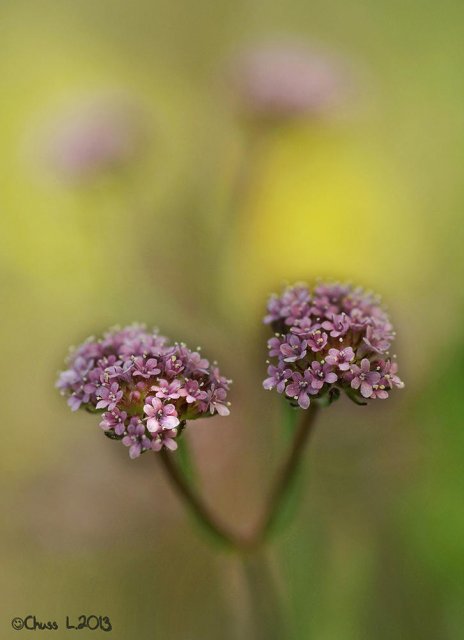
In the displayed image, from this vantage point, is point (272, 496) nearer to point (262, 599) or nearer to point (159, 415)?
point (262, 599)

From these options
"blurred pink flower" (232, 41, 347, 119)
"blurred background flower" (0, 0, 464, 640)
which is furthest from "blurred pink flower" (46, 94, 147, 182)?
"blurred pink flower" (232, 41, 347, 119)

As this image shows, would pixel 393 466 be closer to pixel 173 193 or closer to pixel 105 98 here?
pixel 173 193

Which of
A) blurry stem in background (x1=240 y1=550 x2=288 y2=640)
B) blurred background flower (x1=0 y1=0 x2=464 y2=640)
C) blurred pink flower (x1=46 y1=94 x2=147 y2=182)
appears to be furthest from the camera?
blurred pink flower (x1=46 y1=94 x2=147 y2=182)

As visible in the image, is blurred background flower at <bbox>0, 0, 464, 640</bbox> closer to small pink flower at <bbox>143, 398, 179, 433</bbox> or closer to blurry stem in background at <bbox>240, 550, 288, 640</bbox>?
blurry stem in background at <bbox>240, 550, 288, 640</bbox>

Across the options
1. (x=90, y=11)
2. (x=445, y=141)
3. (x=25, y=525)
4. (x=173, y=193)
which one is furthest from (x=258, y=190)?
(x=25, y=525)

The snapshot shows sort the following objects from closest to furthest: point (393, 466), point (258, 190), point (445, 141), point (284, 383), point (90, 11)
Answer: point (284, 383)
point (393, 466)
point (258, 190)
point (445, 141)
point (90, 11)

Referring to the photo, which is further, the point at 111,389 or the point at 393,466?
the point at 393,466

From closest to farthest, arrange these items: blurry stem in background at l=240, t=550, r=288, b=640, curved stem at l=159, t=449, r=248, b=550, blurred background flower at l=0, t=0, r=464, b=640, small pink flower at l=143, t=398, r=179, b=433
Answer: small pink flower at l=143, t=398, r=179, b=433, curved stem at l=159, t=449, r=248, b=550, blurry stem in background at l=240, t=550, r=288, b=640, blurred background flower at l=0, t=0, r=464, b=640
